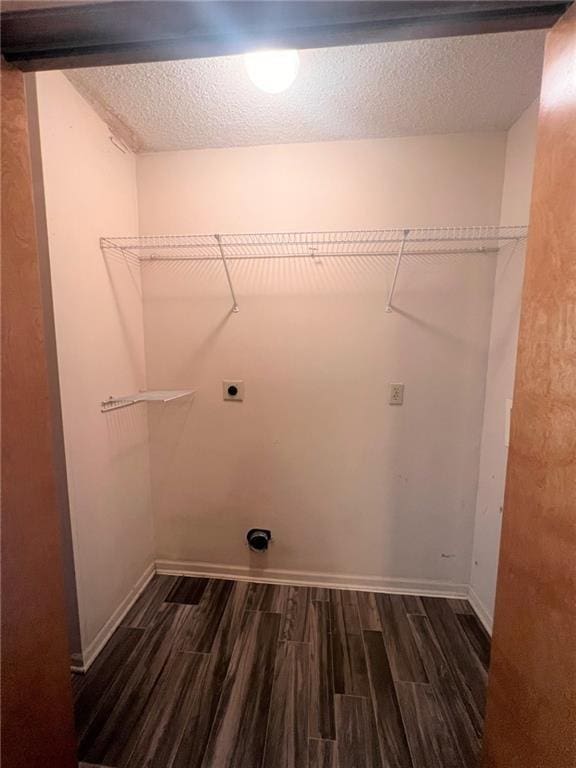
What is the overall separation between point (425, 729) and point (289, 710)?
522mm

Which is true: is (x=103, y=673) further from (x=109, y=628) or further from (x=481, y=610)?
(x=481, y=610)

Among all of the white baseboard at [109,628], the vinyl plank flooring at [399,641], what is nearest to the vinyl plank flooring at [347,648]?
the vinyl plank flooring at [399,641]

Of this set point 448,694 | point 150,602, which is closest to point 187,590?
point 150,602

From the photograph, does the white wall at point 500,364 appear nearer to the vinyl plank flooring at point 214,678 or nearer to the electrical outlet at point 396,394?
the electrical outlet at point 396,394

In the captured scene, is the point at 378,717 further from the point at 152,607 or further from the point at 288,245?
the point at 288,245

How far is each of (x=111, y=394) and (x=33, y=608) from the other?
0.94 m

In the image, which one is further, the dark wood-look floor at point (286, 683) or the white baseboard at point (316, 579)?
the white baseboard at point (316, 579)

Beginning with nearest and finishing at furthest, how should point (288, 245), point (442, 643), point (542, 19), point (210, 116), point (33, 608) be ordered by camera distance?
point (542, 19) → point (33, 608) → point (210, 116) → point (442, 643) → point (288, 245)

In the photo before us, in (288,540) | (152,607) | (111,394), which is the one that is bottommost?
(152,607)

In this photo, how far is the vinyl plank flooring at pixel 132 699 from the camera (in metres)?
1.09

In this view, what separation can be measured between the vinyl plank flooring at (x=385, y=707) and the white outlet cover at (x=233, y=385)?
4.58 ft

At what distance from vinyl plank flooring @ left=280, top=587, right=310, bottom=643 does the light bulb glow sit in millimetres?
2417

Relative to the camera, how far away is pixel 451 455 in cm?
168

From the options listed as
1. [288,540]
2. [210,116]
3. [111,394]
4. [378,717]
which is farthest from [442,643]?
[210,116]
